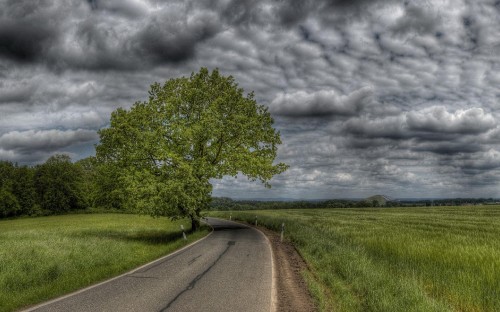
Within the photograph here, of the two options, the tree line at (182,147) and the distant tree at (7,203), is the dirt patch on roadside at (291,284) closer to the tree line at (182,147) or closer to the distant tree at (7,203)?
the tree line at (182,147)

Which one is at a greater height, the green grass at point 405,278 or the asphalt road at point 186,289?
the green grass at point 405,278

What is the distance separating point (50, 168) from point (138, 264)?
3206 inches

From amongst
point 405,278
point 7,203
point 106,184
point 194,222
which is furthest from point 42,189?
point 405,278

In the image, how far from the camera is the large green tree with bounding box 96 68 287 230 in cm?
2450

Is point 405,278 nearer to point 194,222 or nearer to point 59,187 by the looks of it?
point 194,222

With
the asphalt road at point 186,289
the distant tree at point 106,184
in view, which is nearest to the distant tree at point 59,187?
the distant tree at point 106,184

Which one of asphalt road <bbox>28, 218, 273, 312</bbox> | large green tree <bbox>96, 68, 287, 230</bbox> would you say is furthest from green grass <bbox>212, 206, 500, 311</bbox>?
large green tree <bbox>96, 68, 287, 230</bbox>

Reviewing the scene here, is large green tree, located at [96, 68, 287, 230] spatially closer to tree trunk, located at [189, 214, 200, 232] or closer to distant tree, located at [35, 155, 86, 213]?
tree trunk, located at [189, 214, 200, 232]

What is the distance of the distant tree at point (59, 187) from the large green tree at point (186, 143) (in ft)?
196

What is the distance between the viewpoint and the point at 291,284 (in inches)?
428

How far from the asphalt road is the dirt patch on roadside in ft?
1.11

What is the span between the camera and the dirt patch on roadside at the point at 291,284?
28.2 feet

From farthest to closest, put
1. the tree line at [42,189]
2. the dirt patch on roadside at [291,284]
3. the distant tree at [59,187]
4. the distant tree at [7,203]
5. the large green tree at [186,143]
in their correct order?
the distant tree at [59,187]
the tree line at [42,189]
the distant tree at [7,203]
the large green tree at [186,143]
the dirt patch on roadside at [291,284]

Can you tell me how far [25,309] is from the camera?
8.67 m
